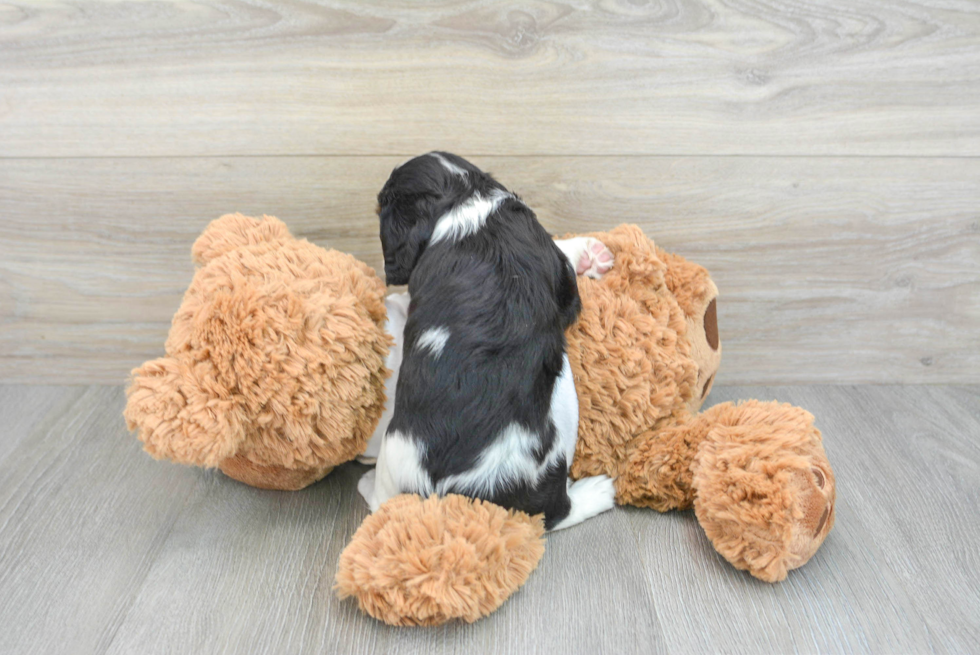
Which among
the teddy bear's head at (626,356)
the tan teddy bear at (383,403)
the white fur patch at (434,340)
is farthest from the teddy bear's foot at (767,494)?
the white fur patch at (434,340)

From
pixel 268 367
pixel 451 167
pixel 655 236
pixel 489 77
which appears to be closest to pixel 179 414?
pixel 268 367

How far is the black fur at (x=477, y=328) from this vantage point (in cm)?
103

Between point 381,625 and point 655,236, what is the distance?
97cm

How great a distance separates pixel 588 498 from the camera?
4.05 feet

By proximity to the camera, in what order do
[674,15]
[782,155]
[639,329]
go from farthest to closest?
1. [782,155]
2. [674,15]
3. [639,329]

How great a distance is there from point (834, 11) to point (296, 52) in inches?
41.3

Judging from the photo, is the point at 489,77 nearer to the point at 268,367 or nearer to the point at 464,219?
the point at 464,219

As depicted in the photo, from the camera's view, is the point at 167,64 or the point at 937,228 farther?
the point at 937,228

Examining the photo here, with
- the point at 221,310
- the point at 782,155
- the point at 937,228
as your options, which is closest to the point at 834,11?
A: the point at 782,155

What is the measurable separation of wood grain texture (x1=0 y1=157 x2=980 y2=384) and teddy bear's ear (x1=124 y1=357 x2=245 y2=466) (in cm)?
54

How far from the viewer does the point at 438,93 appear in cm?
142

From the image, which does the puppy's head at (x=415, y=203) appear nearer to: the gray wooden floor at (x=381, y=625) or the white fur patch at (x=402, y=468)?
the white fur patch at (x=402, y=468)

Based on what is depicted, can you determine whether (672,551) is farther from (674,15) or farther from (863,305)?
(674,15)

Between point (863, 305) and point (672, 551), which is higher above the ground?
point (863, 305)
